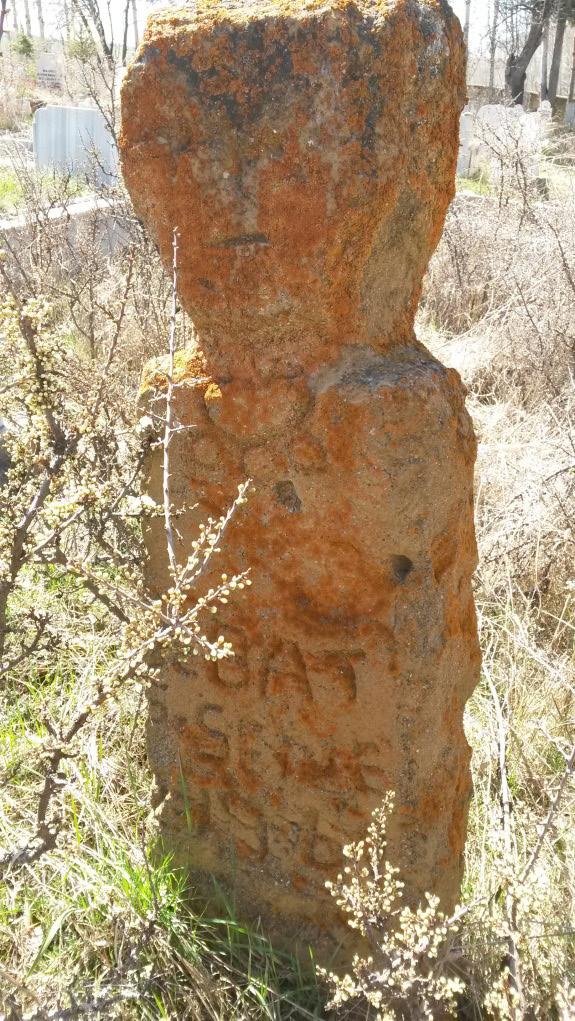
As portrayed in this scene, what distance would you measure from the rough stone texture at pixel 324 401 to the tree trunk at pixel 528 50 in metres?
17.8

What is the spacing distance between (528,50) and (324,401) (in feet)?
63.0

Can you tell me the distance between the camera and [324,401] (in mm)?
1495

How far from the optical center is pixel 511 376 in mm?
4773

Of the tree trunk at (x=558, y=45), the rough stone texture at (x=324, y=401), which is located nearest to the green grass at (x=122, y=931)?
the rough stone texture at (x=324, y=401)

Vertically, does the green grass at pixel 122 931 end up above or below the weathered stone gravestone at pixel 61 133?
below

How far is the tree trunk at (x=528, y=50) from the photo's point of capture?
1775 cm

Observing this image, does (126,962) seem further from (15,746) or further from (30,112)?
(30,112)

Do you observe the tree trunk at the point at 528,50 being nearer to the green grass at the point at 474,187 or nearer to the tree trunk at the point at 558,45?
the tree trunk at the point at 558,45

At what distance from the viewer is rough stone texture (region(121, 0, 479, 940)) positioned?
142 centimetres

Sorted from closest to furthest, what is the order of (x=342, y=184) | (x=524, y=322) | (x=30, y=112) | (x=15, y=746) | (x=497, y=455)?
(x=342, y=184) < (x=15, y=746) < (x=497, y=455) < (x=524, y=322) < (x=30, y=112)

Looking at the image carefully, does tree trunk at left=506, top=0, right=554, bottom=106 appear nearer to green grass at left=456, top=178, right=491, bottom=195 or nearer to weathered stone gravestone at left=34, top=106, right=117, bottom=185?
green grass at left=456, top=178, right=491, bottom=195

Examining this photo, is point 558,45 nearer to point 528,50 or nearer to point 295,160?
point 528,50

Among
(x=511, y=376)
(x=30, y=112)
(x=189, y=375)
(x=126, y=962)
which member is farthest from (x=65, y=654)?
(x=30, y=112)

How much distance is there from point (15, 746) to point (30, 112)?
17.5 meters
